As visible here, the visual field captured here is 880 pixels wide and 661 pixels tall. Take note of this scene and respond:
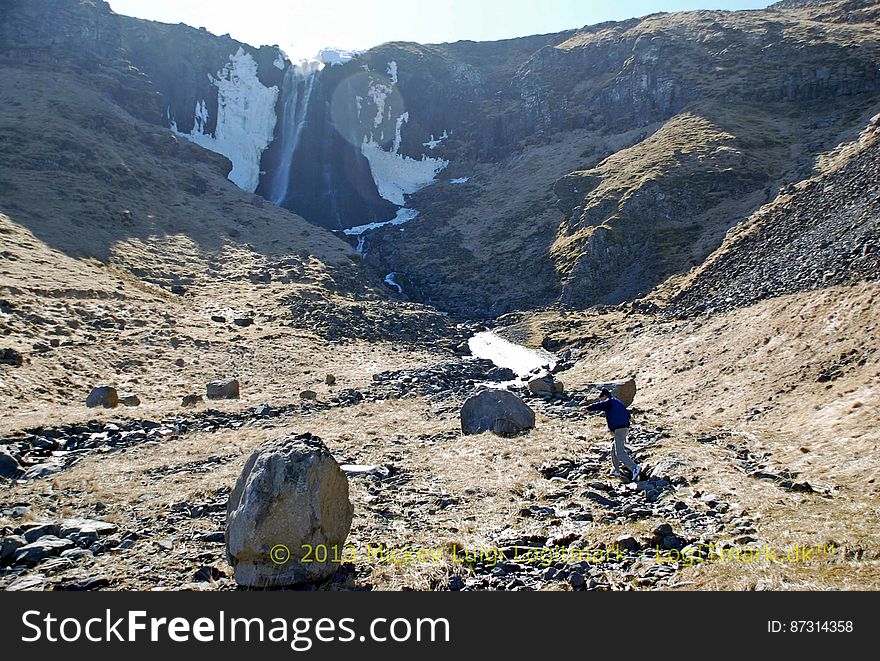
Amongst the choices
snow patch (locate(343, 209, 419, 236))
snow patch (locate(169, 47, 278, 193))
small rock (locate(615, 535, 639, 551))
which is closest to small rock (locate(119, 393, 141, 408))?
small rock (locate(615, 535, 639, 551))

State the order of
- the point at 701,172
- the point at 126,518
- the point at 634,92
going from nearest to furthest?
the point at 126,518, the point at 701,172, the point at 634,92

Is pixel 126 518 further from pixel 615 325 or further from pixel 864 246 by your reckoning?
pixel 615 325

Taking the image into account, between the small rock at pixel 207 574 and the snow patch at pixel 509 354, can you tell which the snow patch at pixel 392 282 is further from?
the small rock at pixel 207 574

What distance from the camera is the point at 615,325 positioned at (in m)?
41.0

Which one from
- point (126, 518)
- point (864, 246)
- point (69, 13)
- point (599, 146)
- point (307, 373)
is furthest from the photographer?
point (69, 13)

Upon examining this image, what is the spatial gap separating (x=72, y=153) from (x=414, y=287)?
135 feet

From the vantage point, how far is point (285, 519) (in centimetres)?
772

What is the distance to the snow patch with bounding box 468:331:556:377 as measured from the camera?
1527 inches

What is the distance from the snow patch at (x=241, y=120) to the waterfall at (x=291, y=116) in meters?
2.57

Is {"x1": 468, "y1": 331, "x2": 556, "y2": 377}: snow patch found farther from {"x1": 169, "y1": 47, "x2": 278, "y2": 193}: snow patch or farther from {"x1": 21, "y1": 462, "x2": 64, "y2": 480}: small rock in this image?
{"x1": 169, "y1": 47, "x2": 278, "y2": 193}: snow patch

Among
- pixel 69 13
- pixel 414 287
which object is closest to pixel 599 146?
pixel 414 287
